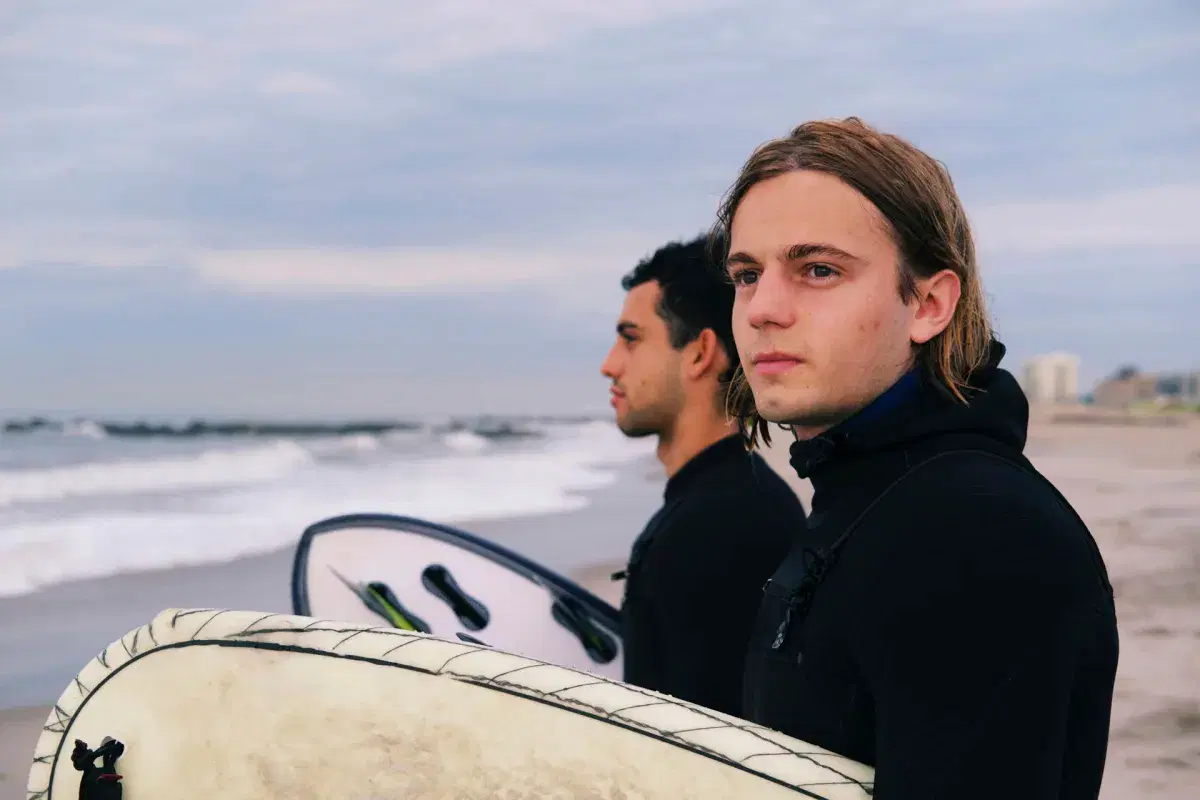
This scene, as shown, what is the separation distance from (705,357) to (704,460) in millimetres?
289

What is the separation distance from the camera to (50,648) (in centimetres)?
699

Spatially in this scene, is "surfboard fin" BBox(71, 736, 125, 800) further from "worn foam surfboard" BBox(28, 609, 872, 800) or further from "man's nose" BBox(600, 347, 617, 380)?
"man's nose" BBox(600, 347, 617, 380)

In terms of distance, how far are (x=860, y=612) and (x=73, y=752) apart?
5.62 feet

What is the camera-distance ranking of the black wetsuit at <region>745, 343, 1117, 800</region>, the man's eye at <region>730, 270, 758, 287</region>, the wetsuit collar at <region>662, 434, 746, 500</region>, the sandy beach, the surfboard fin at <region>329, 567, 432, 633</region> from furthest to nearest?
the sandy beach
the surfboard fin at <region>329, 567, 432, 633</region>
the wetsuit collar at <region>662, 434, 746, 500</region>
the man's eye at <region>730, 270, 758, 287</region>
the black wetsuit at <region>745, 343, 1117, 800</region>

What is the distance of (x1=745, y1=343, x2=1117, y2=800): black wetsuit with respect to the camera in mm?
1302

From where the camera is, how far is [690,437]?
3.05 meters

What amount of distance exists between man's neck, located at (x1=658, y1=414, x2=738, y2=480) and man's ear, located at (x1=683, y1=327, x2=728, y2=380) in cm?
12

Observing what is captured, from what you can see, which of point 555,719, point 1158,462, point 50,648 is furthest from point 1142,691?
point 1158,462

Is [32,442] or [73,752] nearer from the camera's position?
[73,752]

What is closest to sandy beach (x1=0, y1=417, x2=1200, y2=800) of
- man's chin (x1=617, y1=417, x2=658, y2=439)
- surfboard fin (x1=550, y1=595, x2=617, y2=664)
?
surfboard fin (x1=550, y1=595, x2=617, y2=664)

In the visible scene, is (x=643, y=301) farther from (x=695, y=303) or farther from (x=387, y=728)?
(x=387, y=728)

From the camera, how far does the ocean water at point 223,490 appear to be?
35.9 ft

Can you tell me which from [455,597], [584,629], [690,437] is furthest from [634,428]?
[455,597]

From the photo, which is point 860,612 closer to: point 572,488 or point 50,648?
point 50,648
